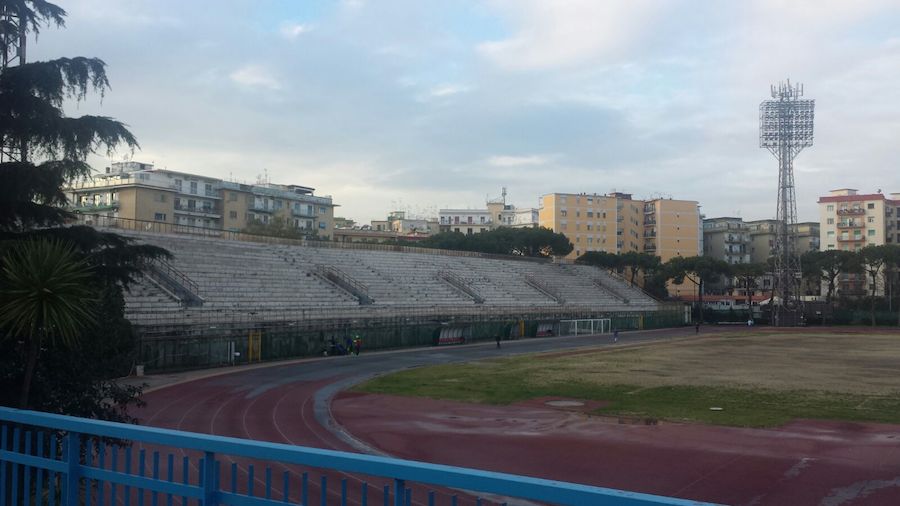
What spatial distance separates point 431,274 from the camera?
7012 centimetres

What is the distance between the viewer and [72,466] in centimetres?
546

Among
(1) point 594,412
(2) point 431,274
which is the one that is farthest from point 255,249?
(1) point 594,412

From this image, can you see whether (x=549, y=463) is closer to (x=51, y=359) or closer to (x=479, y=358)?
(x=51, y=359)

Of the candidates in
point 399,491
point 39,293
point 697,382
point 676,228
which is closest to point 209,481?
point 399,491

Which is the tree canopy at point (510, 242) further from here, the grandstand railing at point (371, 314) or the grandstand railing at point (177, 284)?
the grandstand railing at point (177, 284)

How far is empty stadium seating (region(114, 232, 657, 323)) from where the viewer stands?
4594 centimetres

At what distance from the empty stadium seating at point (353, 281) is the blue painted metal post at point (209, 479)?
2816 centimetres

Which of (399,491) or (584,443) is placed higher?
(399,491)

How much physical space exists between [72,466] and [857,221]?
128267 millimetres

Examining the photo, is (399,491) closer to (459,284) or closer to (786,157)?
(459,284)

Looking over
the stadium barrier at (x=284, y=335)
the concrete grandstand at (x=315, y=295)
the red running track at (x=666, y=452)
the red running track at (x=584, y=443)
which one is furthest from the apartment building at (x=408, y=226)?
the red running track at (x=666, y=452)

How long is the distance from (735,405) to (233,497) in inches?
972

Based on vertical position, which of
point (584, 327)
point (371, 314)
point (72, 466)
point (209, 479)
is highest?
point (209, 479)

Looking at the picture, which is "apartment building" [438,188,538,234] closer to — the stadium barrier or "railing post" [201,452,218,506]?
the stadium barrier
